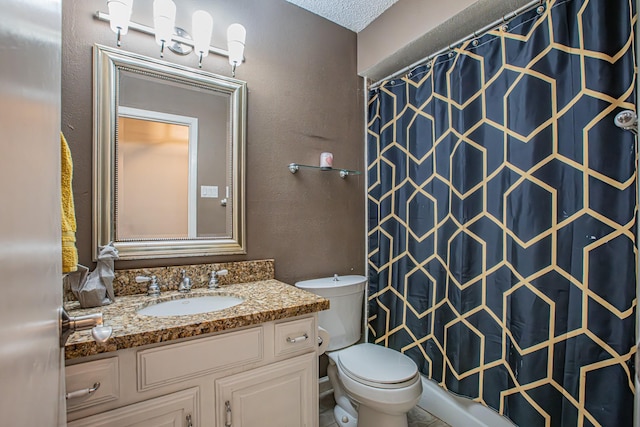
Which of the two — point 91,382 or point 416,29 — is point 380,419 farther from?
point 416,29

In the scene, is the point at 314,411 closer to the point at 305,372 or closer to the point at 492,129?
the point at 305,372

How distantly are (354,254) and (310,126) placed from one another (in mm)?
892

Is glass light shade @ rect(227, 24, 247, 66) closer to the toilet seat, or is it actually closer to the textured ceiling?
the textured ceiling

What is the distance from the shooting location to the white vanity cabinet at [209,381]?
90 cm

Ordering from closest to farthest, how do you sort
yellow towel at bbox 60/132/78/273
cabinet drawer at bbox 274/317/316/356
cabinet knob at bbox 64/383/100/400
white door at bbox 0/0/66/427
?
white door at bbox 0/0/66/427 → cabinet knob at bbox 64/383/100/400 → yellow towel at bbox 60/132/78/273 → cabinet drawer at bbox 274/317/316/356

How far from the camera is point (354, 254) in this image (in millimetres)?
2107

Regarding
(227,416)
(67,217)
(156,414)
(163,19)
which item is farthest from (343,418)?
(163,19)

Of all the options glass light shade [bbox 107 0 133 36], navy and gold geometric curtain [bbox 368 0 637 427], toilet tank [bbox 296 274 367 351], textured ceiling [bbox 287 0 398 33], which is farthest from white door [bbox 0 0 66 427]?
textured ceiling [bbox 287 0 398 33]

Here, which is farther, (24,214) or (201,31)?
(201,31)

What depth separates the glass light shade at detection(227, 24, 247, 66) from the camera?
153 cm

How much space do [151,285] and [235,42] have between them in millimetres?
1231

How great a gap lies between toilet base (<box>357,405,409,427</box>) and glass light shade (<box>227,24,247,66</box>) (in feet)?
6.00

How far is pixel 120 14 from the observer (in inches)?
50.6

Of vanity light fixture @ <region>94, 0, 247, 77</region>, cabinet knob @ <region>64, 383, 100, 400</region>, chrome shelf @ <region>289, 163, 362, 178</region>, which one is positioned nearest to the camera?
cabinet knob @ <region>64, 383, 100, 400</region>
